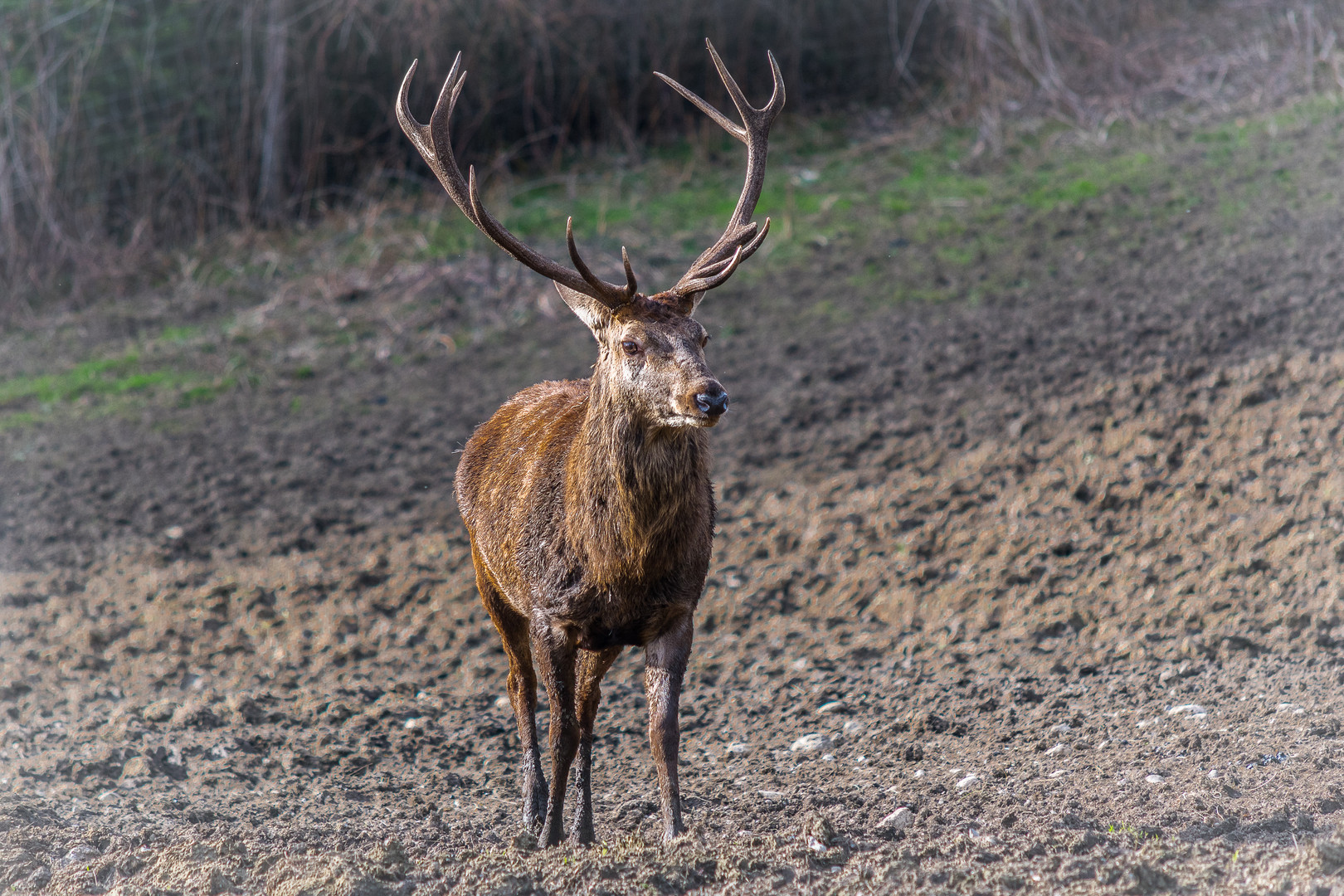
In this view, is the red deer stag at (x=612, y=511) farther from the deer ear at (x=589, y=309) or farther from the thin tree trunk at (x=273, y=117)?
the thin tree trunk at (x=273, y=117)

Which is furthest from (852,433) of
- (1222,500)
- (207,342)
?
(207,342)

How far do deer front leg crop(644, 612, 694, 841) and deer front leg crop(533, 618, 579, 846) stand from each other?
288 millimetres

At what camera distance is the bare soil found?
169 inches

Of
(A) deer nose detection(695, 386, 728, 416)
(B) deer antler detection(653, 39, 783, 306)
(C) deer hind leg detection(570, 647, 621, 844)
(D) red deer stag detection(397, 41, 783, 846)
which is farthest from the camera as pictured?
(C) deer hind leg detection(570, 647, 621, 844)

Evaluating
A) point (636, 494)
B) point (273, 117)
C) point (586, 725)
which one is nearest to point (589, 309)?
point (636, 494)

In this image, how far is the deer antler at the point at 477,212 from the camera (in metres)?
4.27

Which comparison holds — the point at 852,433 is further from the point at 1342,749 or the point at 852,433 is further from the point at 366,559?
the point at 1342,749

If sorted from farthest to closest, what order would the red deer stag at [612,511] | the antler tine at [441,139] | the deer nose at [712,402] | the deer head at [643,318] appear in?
the antler tine at [441,139]
the red deer stag at [612,511]
the deer head at [643,318]
the deer nose at [712,402]

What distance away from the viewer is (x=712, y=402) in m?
3.91

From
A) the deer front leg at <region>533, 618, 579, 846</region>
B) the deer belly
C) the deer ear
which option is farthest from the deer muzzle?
the deer front leg at <region>533, 618, 579, 846</region>

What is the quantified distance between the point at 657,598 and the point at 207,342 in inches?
290

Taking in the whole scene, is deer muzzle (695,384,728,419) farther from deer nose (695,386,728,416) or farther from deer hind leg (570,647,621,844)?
deer hind leg (570,647,621,844)

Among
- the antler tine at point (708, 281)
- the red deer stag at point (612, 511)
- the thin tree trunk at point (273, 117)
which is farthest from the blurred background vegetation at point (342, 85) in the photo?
the antler tine at point (708, 281)

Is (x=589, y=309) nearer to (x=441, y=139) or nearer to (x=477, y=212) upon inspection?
(x=477, y=212)
